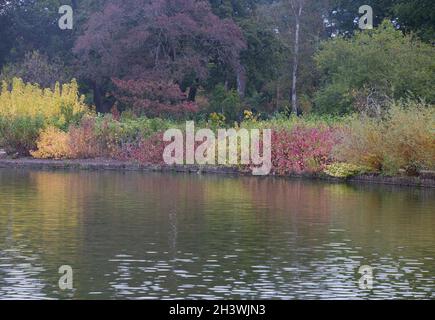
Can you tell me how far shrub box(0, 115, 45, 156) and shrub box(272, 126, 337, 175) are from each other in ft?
33.2

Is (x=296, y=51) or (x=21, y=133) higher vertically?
(x=296, y=51)

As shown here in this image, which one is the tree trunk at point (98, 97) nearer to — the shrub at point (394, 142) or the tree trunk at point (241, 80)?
the tree trunk at point (241, 80)

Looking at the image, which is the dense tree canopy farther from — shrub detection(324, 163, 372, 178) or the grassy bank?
shrub detection(324, 163, 372, 178)

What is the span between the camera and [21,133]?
1543 inches

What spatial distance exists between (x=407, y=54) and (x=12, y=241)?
87.5 ft

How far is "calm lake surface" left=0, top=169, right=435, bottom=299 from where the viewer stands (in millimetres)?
12641

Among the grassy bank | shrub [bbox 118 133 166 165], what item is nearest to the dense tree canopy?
the grassy bank

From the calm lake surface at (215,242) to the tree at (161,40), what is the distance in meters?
18.9

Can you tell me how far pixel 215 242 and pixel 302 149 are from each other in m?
16.8

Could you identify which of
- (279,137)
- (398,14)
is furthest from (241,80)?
(279,137)

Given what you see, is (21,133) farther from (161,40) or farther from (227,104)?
(227,104)

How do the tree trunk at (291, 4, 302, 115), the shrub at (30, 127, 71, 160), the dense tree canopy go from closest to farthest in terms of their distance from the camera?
1. the shrub at (30, 127, 71, 160)
2. the dense tree canopy
3. the tree trunk at (291, 4, 302, 115)

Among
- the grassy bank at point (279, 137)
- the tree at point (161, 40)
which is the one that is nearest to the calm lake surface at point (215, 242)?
the grassy bank at point (279, 137)
